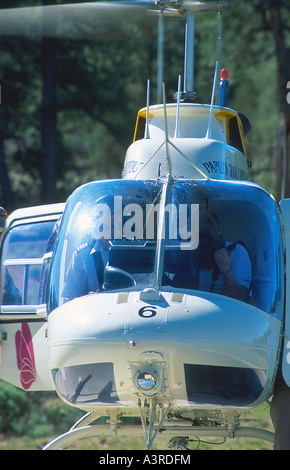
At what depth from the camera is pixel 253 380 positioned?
378cm

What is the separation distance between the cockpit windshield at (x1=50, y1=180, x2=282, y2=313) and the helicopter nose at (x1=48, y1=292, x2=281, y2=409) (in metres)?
0.19

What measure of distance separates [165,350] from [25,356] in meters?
1.81

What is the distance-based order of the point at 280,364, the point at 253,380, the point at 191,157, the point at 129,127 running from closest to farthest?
1. the point at 253,380
2. the point at 280,364
3. the point at 191,157
4. the point at 129,127

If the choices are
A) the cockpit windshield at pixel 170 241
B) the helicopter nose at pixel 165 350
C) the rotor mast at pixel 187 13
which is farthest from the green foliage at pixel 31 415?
the helicopter nose at pixel 165 350

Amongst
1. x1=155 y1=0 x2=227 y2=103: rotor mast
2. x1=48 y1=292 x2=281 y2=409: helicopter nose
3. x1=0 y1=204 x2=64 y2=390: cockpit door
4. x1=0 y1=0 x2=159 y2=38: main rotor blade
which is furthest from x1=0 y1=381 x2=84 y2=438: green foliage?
x1=0 y1=0 x2=159 y2=38: main rotor blade

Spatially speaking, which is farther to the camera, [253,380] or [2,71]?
[2,71]

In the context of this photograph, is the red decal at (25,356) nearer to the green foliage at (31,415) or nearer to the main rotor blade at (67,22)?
the green foliage at (31,415)

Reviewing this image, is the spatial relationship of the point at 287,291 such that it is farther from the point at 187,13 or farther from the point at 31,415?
the point at 31,415

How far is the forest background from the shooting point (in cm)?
1312

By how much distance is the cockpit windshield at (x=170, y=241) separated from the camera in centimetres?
397

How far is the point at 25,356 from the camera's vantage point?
509 centimetres

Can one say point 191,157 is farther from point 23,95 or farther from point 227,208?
point 23,95

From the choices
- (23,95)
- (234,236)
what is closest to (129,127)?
(23,95)

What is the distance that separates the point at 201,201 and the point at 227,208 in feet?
0.52
